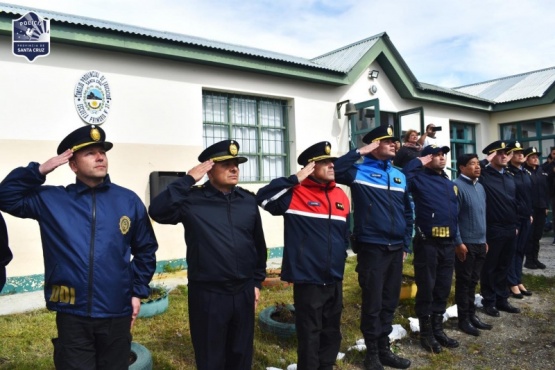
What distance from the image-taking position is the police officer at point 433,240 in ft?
14.4

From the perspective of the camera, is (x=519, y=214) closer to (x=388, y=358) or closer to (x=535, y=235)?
(x=535, y=235)

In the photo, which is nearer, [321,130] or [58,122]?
[58,122]

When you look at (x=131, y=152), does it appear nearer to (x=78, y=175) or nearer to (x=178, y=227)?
(x=178, y=227)

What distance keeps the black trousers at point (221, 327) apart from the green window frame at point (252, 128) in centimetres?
515

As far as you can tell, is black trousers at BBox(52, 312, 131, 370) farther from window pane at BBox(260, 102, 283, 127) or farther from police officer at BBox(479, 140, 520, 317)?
window pane at BBox(260, 102, 283, 127)

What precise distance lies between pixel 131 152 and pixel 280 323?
393 cm

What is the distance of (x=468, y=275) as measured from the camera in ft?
15.8

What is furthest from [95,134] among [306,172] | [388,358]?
[388,358]

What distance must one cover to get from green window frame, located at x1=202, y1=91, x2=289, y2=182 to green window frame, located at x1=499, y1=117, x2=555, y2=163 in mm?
7676

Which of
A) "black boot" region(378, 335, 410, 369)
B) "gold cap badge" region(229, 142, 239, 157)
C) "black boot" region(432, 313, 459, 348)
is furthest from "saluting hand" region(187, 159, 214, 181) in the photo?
"black boot" region(432, 313, 459, 348)

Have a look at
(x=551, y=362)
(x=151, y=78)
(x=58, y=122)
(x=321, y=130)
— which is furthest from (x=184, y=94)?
(x=551, y=362)

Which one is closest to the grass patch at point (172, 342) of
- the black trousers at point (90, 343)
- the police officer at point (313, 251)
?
the police officer at point (313, 251)

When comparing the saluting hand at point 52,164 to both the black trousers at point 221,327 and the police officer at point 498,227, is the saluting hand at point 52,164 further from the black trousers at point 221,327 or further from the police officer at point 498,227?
the police officer at point 498,227

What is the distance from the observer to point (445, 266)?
4.51m
